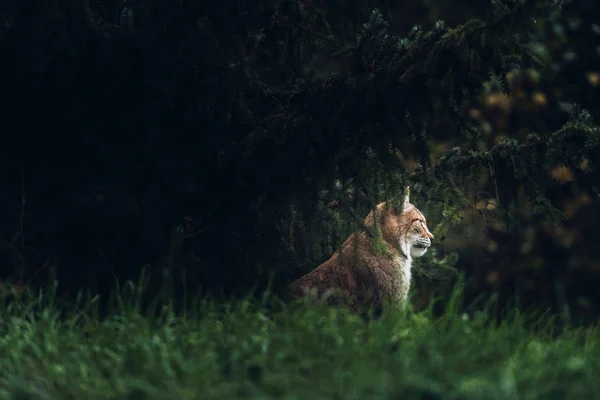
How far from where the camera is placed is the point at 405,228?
7223 mm

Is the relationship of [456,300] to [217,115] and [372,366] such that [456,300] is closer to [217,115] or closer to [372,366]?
[372,366]

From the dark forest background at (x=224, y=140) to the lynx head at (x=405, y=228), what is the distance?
0.87 feet

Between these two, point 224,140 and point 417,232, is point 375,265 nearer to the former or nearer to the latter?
point 417,232

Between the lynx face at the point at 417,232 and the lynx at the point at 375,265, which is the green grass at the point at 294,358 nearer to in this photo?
the lynx at the point at 375,265

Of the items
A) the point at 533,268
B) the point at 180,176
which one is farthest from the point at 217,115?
the point at 533,268

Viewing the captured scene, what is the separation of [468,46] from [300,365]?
2.21 meters

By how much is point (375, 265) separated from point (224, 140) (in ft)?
4.40

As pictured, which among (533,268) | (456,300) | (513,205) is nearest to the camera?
(456,300)

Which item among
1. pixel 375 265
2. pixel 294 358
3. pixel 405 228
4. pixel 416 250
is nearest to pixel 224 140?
pixel 375 265

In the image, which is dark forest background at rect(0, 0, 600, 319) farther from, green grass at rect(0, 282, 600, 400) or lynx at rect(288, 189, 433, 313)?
green grass at rect(0, 282, 600, 400)

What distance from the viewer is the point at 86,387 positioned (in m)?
4.31

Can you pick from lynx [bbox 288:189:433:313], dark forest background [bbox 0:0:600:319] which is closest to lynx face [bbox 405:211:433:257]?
lynx [bbox 288:189:433:313]

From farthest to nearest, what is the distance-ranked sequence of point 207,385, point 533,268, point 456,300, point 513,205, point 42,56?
point 533,268, point 513,205, point 42,56, point 456,300, point 207,385

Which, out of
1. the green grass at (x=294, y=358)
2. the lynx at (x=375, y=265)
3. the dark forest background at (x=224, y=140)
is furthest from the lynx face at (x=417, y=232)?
the green grass at (x=294, y=358)
